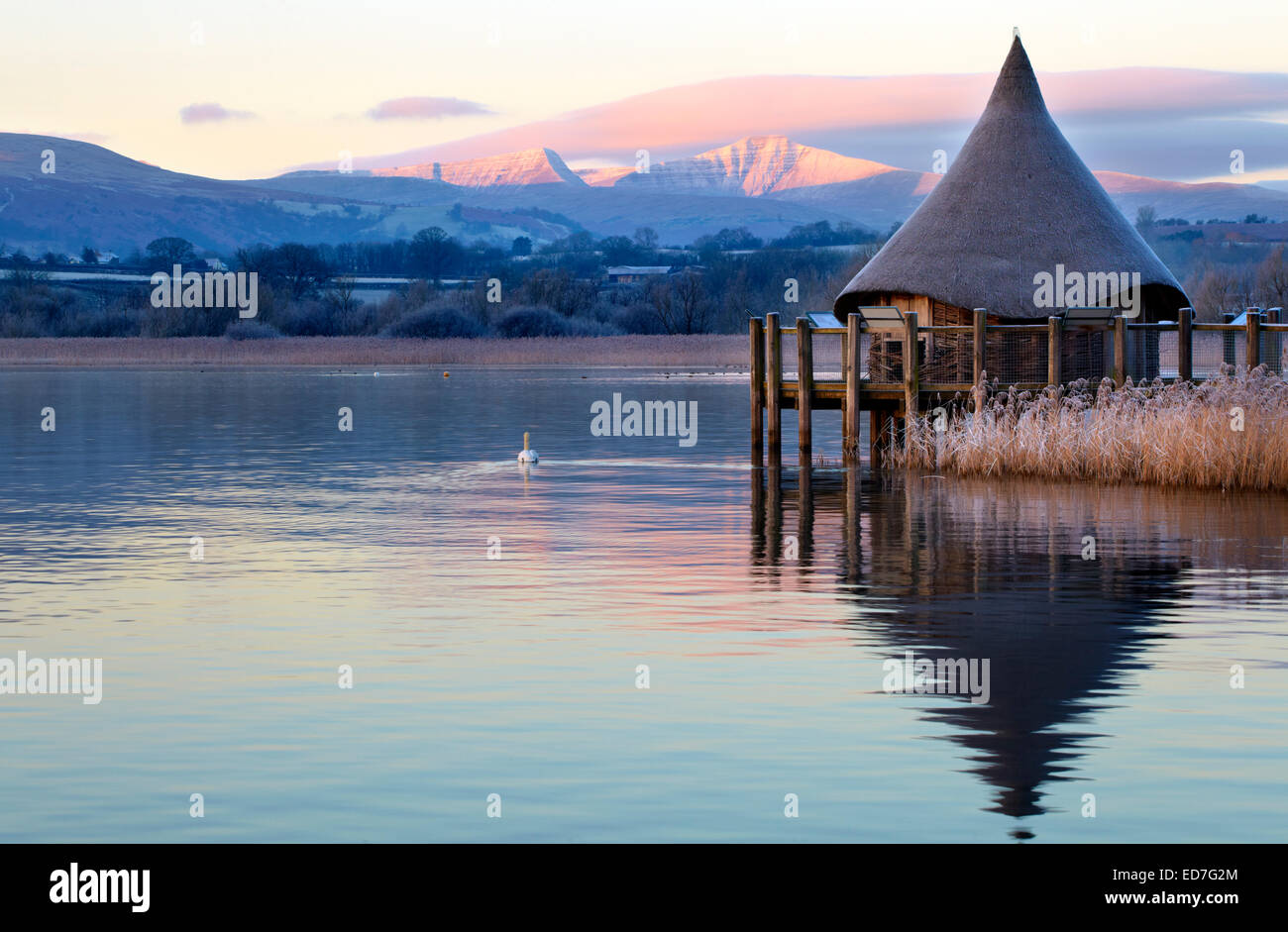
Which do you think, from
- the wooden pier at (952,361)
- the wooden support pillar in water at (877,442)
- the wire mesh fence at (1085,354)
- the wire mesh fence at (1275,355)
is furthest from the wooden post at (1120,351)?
the wooden support pillar in water at (877,442)

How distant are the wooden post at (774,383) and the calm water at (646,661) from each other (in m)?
2.64

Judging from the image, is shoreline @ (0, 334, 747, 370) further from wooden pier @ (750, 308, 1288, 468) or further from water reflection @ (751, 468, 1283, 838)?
water reflection @ (751, 468, 1283, 838)

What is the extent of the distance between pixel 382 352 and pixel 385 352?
0.17 m

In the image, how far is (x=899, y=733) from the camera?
1105 centimetres

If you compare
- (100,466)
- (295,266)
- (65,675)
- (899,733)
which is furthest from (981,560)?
(295,266)

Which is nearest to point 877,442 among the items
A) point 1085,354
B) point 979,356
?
point 1085,354

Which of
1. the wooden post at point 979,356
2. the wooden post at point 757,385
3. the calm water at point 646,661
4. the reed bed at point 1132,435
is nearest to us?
the calm water at point 646,661

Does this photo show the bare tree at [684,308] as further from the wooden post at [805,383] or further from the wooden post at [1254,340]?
the wooden post at [1254,340]

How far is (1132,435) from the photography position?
2664 cm

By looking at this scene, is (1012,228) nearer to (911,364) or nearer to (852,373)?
(911,364)

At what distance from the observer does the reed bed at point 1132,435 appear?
25516 millimetres
